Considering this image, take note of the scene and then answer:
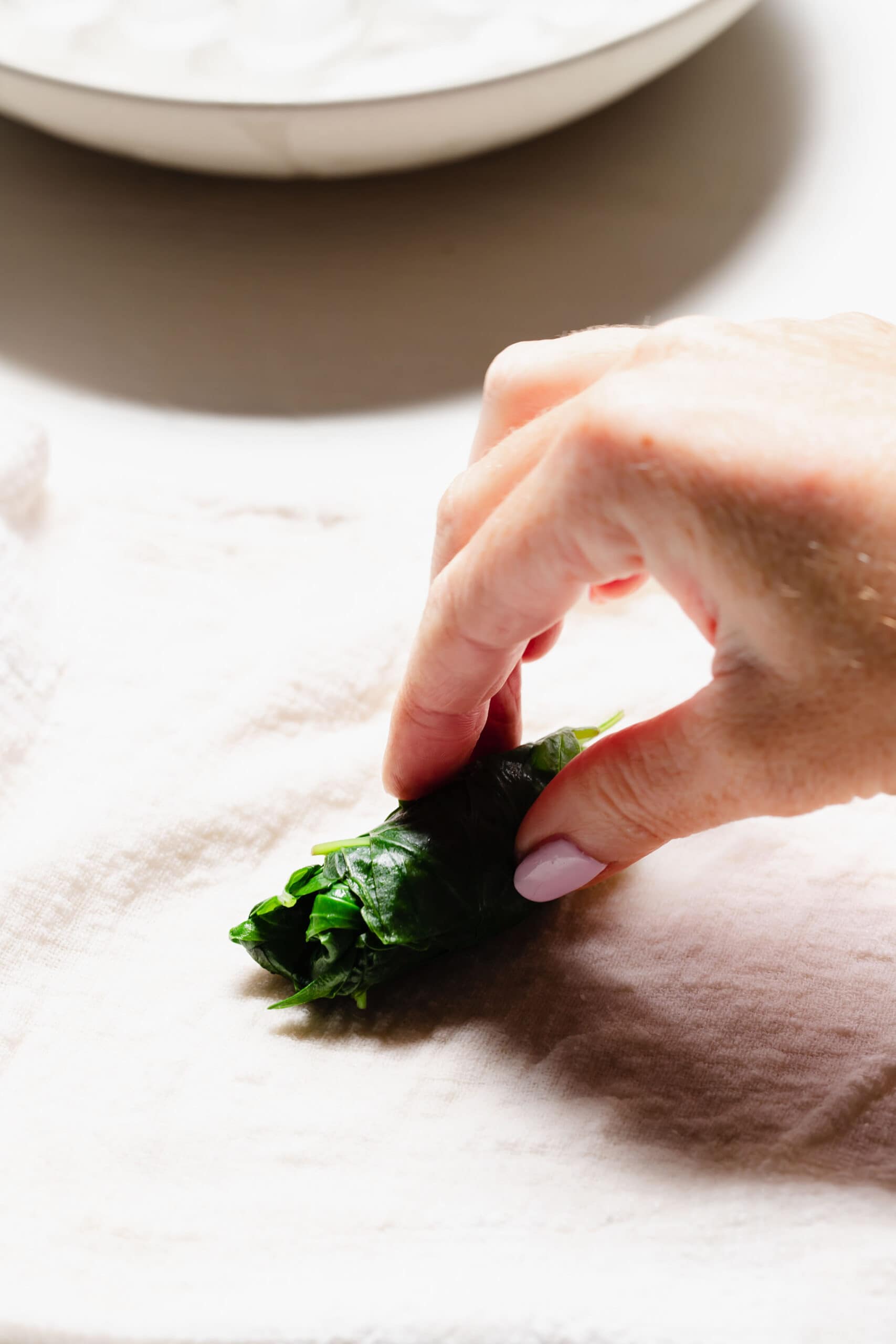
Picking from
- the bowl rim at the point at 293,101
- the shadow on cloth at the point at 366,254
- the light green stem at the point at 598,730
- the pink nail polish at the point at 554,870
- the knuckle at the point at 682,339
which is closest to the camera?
the knuckle at the point at 682,339

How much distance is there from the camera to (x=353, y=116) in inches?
57.9

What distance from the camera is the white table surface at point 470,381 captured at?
2.80ft

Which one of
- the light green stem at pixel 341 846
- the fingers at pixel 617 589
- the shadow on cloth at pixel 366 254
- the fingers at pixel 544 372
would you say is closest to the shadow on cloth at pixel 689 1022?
the light green stem at pixel 341 846

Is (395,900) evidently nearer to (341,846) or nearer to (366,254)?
(341,846)

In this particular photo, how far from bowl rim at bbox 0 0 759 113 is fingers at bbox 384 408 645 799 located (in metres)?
0.75

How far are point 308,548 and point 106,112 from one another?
1.98ft

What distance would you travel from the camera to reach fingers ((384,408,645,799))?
2.80 feet

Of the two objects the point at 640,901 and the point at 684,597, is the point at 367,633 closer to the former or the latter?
the point at 640,901

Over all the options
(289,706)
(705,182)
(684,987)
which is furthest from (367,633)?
(705,182)

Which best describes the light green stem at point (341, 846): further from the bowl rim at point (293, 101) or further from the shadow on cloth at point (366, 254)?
the bowl rim at point (293, 101)

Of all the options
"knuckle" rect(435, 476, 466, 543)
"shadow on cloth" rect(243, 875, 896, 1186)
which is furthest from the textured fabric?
"knuckle" rect(435, 476, 466, 543)

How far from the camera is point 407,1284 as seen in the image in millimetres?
818

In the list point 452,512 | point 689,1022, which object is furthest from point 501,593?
point 689,1022

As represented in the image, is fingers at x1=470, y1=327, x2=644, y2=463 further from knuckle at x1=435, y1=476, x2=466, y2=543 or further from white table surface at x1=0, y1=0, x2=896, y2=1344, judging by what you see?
white table surface at x1=0, y1=0, x2=896, y2=1344
